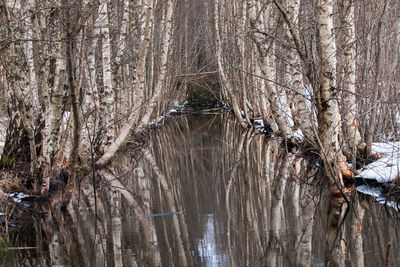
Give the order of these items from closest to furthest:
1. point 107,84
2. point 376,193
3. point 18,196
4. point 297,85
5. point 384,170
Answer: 1. point 376,193
2. point 384,170
3. point 18,196
4. point 297,85
5. point 107,84

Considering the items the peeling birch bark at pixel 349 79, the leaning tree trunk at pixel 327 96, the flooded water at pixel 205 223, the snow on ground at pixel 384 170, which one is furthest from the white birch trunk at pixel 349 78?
the leaning tree trunk at pixel 327 96

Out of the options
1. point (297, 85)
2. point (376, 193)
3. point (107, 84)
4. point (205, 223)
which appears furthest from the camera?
point (107, 84)

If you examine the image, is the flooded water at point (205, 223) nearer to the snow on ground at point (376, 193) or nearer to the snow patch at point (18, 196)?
the snow on ground at point (376, 193)

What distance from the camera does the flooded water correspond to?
4.55 metres

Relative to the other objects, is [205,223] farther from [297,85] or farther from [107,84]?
[107,84]

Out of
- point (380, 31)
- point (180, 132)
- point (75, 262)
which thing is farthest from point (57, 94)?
point (180, 132)

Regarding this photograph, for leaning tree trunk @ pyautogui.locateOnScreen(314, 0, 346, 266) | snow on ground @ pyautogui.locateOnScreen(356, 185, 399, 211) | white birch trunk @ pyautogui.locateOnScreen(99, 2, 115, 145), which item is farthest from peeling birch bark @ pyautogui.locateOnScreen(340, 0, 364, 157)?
white birch trunk @ pyautogui.locateOnScreen(99, 2, 115, 145)

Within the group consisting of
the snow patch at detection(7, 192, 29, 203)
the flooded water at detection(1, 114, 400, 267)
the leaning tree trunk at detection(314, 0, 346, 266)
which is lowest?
the flooded water at detection(1, 114, 400, 267)

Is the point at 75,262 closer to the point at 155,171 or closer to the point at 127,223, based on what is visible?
the point at 127,223

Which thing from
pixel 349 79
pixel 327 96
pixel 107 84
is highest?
pixel 107 84

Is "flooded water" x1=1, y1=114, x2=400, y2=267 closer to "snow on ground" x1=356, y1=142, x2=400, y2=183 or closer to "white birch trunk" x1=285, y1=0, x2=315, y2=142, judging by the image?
"snow on ground" x1=356, y1=142, x2=400, y2=183

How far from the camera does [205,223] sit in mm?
5719

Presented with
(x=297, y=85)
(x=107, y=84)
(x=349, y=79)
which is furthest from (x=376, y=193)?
(x=107, y=84)

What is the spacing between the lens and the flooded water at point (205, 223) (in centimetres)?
455
